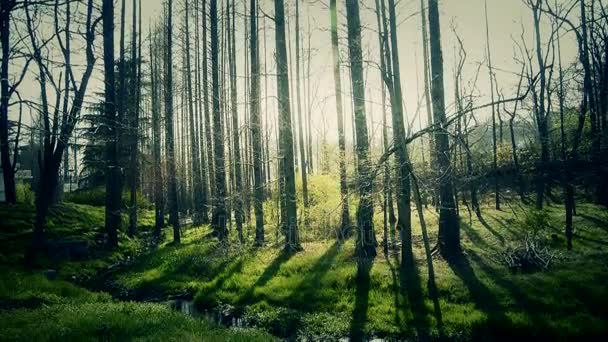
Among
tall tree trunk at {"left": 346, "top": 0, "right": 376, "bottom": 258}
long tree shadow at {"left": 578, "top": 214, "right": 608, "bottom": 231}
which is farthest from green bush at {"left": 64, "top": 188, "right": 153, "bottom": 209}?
long tree shadow at {"left": 578, "top": 214, "right": 608, "bottom": 231}

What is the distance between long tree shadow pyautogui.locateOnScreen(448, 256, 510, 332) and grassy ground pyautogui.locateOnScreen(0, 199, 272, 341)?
176 inches

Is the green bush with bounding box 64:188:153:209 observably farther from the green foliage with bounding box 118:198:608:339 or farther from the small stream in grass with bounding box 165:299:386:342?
the small stream in grass with bounding box 165:299:386:342

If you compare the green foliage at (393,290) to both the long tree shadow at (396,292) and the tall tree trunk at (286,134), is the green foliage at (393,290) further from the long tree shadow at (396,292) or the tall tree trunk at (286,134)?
the tall tree trunk at (286,134)

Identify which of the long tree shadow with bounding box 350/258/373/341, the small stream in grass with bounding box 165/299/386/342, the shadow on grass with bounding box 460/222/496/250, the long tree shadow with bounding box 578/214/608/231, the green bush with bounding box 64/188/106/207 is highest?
the green bush with bounding box 64/188/106/207

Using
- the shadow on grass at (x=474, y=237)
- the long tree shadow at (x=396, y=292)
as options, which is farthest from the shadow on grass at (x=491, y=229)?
the long tree shadow at (x=396, y=292)

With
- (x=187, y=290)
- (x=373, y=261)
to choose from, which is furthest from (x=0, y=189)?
(x=373, y=261)

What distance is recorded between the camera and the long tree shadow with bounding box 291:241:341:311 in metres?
9.07

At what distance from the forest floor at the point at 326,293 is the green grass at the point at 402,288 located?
0.03 metres

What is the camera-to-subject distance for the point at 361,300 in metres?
8.72

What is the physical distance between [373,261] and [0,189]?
28.4 metres

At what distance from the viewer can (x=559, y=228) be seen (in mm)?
12914

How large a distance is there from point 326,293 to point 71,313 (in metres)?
5.75

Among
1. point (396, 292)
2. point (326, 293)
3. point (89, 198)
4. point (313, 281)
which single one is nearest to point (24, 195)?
point (89, 198)

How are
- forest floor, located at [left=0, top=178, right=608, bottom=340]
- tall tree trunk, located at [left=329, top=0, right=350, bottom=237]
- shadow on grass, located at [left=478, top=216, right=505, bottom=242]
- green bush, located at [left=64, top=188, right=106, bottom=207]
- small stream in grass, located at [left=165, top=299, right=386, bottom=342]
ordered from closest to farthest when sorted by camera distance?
forest floor, located at [left=0, top=178, right=608, bottom=340] < small stream in grass, located at [left=165, top=299, right=386, bottom=342] < shadow on grass, located at [left=478, top=216, right=505, bottom=242] < tall tree trunk, located at [left=329, top=0, right=350, bottom=237] < green bush, located at [left=64, top=188, right=106, bottom=207]
